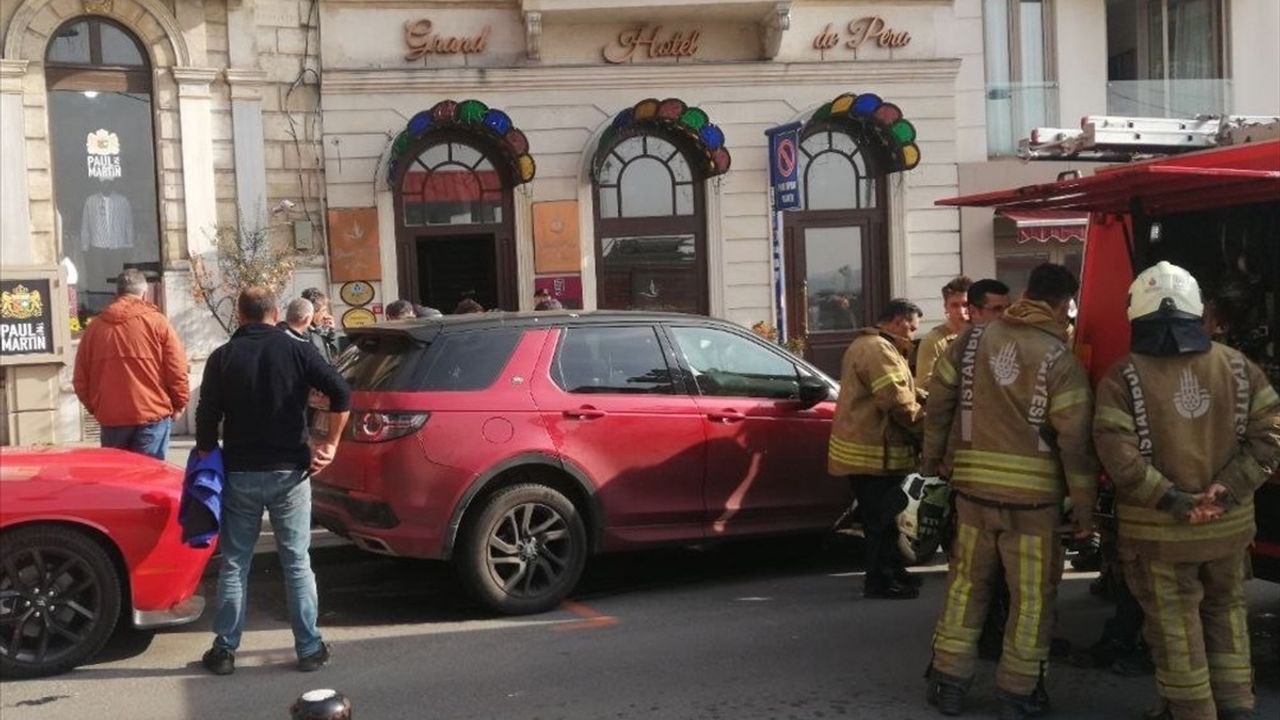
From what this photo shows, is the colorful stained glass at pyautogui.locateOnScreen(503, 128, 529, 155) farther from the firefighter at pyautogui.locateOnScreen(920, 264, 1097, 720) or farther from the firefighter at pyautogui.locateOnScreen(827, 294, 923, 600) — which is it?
the firefighter at pyautogui.locateOnScreen(920, 264, 1097, 720)

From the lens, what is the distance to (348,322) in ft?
48.4

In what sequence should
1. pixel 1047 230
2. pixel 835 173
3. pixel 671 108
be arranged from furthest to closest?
pixel 835 173
pixel 1047 230
pixel 671 108

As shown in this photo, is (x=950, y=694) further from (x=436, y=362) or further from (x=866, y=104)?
(x=866, y=104)

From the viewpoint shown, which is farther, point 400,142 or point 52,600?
point 400,142

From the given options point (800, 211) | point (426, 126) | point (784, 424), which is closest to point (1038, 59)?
point (800, 211)

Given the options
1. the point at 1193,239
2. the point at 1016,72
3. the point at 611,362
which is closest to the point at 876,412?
the point at 611,362

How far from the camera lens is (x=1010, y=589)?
501 centimetres

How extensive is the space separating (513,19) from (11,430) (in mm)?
7308

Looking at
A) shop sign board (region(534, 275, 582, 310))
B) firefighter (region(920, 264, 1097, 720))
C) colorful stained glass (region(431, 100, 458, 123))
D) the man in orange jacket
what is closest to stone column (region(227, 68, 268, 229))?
colorful stained glass (region(431, 100, 458, 123))

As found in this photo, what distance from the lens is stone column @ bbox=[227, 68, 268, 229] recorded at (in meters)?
14.3

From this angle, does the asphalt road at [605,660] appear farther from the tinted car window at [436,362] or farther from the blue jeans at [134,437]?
the tinted car window at [436,362]

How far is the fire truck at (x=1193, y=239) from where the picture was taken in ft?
17.2

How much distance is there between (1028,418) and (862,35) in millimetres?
12102

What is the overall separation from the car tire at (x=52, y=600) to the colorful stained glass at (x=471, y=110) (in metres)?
9.51
